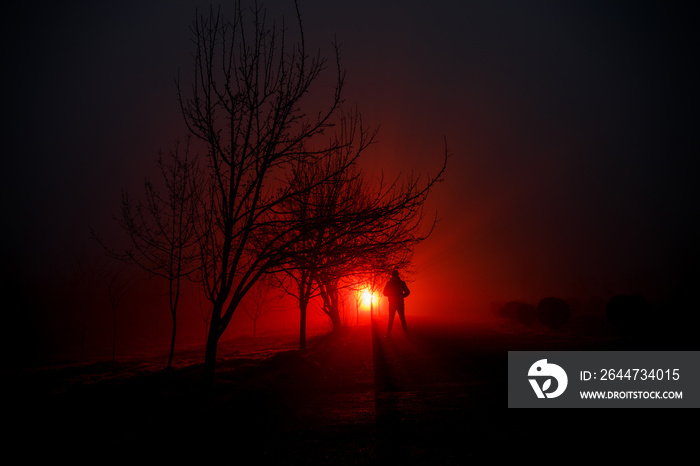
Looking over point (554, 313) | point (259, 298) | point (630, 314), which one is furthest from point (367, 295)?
point (630, 314)

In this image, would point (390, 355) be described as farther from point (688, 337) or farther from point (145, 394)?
point (688, 337)

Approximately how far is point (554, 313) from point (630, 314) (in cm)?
607

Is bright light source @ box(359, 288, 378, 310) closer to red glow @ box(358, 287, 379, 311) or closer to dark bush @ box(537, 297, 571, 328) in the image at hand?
red glow @ box(358, 287, 379, 311)

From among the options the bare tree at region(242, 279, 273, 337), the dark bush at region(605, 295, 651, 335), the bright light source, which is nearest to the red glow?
the bright light source

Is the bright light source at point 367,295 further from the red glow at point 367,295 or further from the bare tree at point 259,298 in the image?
A: the bare tree at point 259,298

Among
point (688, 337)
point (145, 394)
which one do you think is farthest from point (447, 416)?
point (688, 337)

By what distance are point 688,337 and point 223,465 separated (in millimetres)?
13414

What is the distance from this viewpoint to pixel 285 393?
5805 mm

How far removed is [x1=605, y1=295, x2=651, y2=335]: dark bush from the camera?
13875 millimetres

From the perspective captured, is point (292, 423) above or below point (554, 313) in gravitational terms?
above

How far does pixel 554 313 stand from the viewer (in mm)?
20109

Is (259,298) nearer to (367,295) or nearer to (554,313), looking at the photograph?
(367,295)

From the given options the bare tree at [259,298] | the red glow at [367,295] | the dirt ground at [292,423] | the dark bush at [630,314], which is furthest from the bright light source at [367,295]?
the dirt ground at [292,423]

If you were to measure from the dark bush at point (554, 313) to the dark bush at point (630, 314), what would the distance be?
4995 mm
